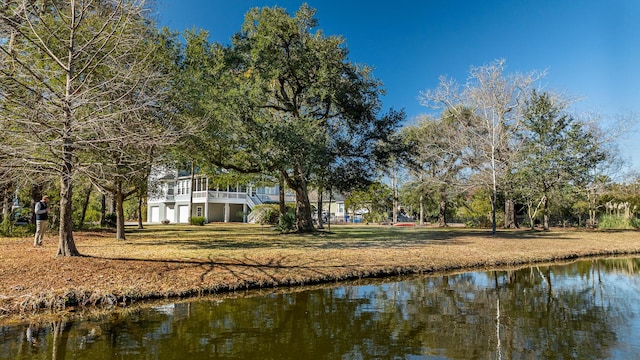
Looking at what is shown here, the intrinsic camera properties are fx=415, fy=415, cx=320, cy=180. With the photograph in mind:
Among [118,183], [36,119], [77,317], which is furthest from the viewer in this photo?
[118,183]

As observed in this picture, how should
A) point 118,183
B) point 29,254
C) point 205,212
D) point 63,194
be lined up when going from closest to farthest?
point 63,194, point 29,254, point 118,183, point 205,212

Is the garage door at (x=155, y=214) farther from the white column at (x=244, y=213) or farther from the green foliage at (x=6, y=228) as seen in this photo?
the green foliage at (x=6, y=228)

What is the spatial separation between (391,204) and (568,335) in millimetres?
42394

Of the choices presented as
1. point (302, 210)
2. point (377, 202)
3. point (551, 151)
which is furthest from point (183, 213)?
point (551, 151)

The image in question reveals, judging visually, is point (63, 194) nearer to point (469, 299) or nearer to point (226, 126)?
point (226, 126)

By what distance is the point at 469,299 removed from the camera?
30.1ft

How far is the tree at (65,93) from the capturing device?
8.84 metres

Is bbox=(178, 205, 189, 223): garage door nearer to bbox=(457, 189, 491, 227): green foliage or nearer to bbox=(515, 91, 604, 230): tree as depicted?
bbox=(457, 189, 491, 227): green foliage

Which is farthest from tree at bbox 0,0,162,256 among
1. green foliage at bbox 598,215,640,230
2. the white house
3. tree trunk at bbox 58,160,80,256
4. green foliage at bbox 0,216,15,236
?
green foliage at bbox 598,215,640,230

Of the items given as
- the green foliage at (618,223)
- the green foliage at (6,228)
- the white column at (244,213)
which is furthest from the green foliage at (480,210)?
the green foliage at (6,228)

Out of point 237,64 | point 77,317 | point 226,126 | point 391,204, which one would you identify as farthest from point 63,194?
point 391,204

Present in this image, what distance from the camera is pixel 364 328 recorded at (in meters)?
6.92

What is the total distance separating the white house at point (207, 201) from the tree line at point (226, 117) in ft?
59.7

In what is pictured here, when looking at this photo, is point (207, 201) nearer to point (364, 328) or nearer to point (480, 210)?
Result: point (480, 210)
